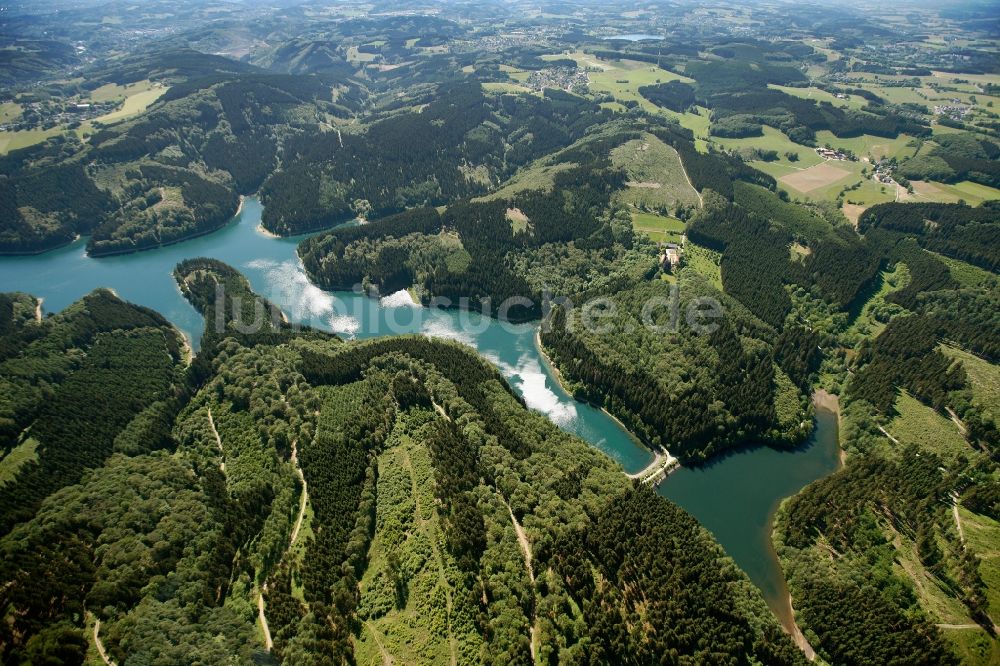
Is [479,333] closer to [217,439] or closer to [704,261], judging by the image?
[217,439]

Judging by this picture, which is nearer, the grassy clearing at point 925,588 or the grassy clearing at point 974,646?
the grassy clearing at point 974,646

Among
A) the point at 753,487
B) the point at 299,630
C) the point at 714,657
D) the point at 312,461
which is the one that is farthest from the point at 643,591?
the point at 312,461

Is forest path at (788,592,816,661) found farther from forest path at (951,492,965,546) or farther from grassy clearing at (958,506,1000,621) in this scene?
forest path at (951,492,965,546)

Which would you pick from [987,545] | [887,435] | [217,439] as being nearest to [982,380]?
[887,435]

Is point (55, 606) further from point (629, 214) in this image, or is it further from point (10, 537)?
point (629, 214)

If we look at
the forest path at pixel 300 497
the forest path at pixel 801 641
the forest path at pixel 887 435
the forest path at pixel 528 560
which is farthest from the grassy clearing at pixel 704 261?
the forest path at pixel 300 497

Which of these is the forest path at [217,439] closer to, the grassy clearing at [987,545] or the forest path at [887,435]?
the grassy clearing at [987,545]
